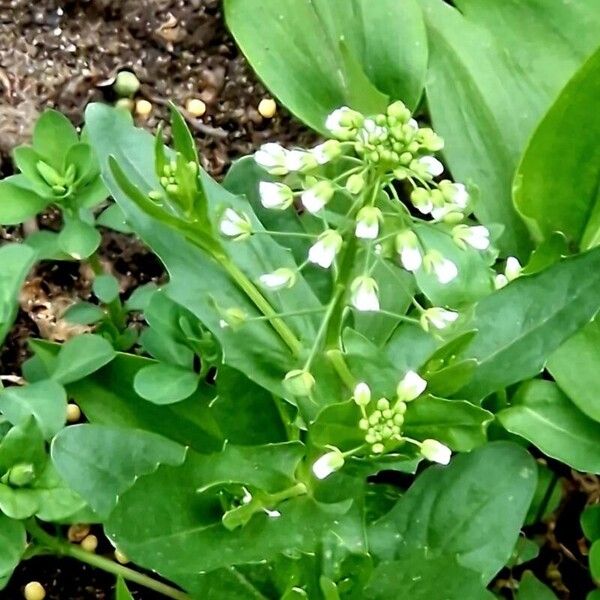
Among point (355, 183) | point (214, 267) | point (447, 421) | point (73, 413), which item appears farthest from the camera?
point (73, 413)

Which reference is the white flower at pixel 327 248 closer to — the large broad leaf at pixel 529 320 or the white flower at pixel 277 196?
the white flower at pixel 277 196

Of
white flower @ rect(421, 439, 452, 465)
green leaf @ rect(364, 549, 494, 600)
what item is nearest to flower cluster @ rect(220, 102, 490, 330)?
white flower @ rect(421, 439, 452, 465)

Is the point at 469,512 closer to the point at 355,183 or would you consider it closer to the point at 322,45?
the point at 355,183

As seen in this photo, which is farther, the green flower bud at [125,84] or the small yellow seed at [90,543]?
the green flower bud at [125,84]

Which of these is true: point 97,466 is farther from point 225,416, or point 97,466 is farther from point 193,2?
point 193,2

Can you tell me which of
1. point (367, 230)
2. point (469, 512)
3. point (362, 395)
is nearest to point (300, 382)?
point (362, 395)

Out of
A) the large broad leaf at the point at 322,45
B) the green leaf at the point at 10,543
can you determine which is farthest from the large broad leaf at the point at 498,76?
the green leaf at the point at 10,543

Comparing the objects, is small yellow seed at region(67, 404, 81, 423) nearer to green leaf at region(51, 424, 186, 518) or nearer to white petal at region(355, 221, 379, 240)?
green leaf at region(51, 424, 186, 518)

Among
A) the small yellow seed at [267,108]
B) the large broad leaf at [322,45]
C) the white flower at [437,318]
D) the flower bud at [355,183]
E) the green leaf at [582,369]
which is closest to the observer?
the flower bud at [355,183]
